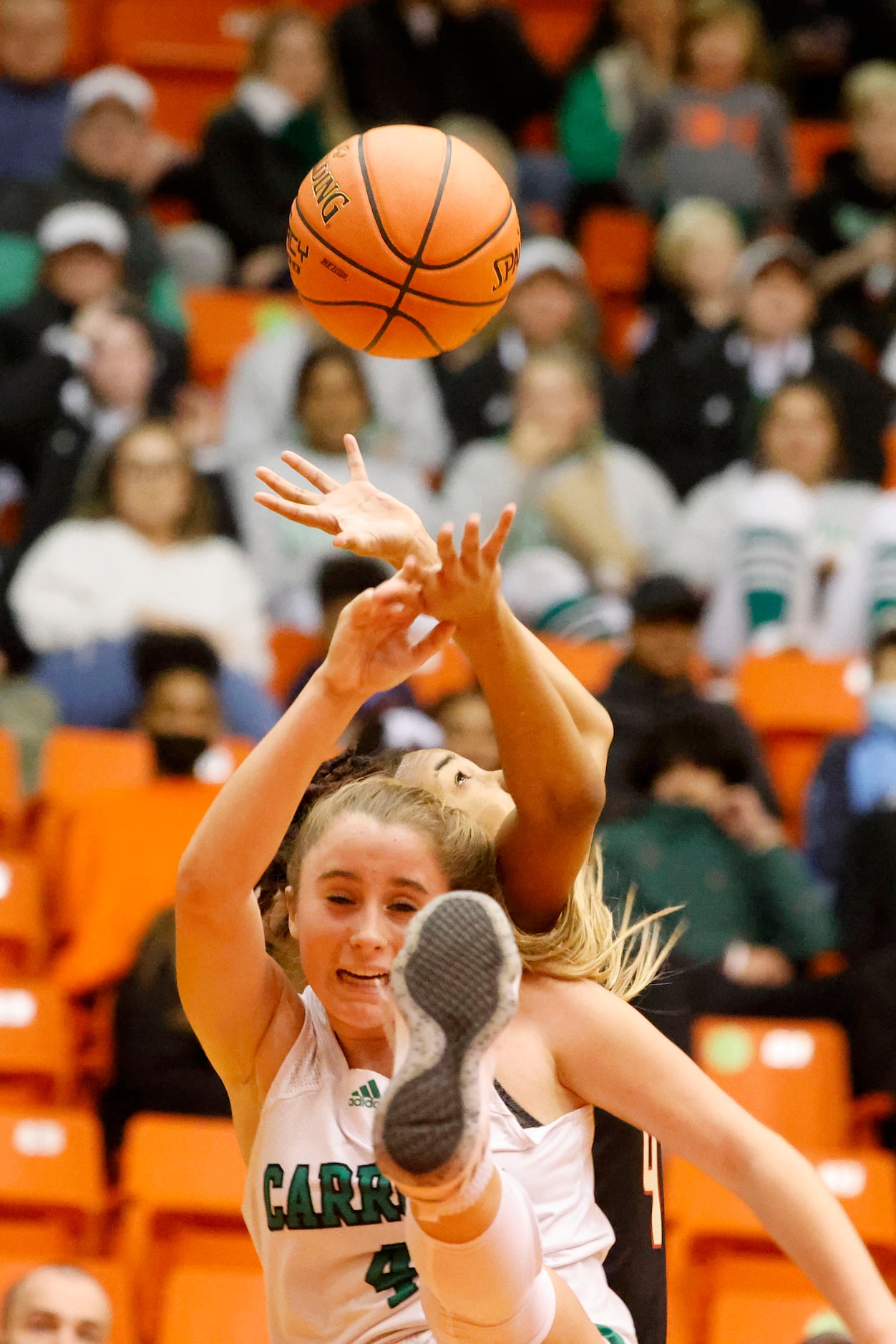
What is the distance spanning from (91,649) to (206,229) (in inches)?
144

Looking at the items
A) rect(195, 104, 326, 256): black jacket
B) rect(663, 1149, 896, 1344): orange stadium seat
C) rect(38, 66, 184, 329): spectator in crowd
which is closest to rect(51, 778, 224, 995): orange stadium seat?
rect(663, 1149, 896, 1344): orange stadium seat

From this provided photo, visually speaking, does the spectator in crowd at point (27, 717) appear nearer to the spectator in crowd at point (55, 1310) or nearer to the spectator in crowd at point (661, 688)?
the spectator in crowd at point (661, 688)

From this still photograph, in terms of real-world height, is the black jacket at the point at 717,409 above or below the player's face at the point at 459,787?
above

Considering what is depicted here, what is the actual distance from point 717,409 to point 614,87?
249 centimetres

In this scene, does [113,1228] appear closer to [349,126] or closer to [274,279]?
[274,279]

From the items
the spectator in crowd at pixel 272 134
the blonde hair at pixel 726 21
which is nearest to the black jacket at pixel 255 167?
the spectator in crowd at pixel 272 134

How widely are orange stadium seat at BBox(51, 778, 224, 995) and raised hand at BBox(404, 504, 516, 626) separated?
303 cm

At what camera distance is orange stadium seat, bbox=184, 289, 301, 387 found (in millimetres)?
9242

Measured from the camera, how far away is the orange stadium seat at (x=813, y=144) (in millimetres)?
10883

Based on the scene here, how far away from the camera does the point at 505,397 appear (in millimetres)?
8648

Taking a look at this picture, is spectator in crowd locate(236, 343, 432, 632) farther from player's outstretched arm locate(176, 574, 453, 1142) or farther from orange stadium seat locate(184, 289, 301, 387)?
player's outstretched arm locate(176, 574, 453, 1142)

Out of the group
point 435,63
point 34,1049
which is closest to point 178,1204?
point 34,1049

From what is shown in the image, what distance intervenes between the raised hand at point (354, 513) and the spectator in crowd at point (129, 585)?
3.89 metres

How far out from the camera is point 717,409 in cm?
864
